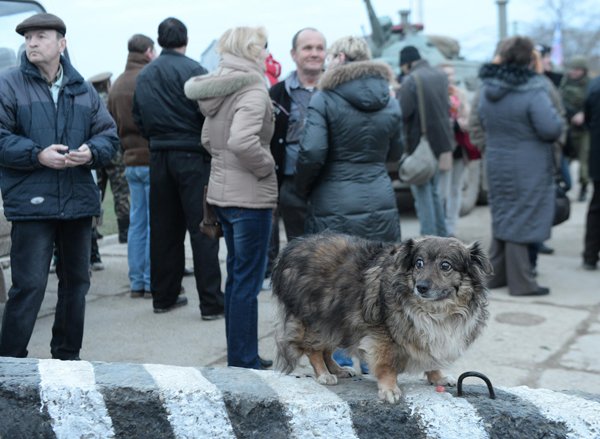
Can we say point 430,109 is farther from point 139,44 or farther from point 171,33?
point 171,33

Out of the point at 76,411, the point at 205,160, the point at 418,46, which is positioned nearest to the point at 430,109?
the point at 205,160

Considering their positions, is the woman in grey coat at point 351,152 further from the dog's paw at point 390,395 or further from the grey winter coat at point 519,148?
the grey winter coat at point 519,148

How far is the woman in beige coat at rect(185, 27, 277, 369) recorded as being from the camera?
465cm

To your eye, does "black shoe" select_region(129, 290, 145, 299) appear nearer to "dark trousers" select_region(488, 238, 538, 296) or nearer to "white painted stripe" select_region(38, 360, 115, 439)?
"dark trousers" select_region(488, 238, 538, 296)

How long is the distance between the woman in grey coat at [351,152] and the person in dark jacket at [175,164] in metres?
1.31

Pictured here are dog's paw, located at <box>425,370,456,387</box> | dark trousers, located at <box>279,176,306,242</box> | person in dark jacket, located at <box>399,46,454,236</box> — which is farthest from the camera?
person in dark jacket, located at <box>399,46,454,236</box>

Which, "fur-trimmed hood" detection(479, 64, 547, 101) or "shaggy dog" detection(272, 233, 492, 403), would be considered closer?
"shaggy dog" detection(272, 233, 492, 403)

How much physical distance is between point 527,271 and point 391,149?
265 centimetres

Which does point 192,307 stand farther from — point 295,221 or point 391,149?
point 391,149

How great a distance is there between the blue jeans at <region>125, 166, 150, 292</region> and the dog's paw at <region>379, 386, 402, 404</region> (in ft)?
13.7

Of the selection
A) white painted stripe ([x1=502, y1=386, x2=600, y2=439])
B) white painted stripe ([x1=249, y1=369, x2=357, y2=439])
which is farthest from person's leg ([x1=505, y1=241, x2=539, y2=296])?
white painted stripe ([x1=249, y1=369, x2=357, y2=439])

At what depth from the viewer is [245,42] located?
4793 millimetres

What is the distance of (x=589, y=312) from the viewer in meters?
6.75

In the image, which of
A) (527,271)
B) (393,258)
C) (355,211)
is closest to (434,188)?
(527,271)
